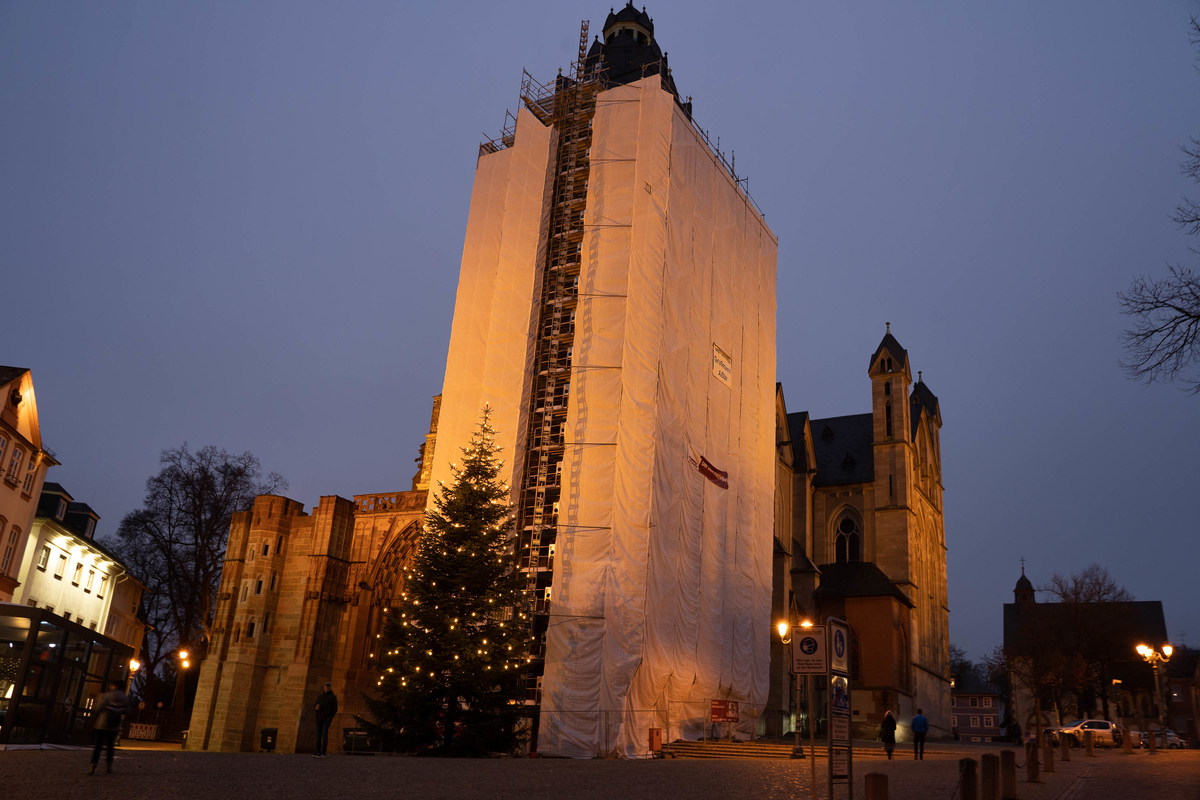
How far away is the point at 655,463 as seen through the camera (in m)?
29.1

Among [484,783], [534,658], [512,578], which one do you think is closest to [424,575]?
[512,578]

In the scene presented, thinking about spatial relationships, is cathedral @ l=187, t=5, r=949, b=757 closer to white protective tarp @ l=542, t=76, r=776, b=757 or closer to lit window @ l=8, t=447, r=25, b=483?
white protective tarp @ l=542, t=76, r=776, b=757

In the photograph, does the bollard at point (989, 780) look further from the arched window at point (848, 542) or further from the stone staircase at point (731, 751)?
the arched window at point (848, 542)

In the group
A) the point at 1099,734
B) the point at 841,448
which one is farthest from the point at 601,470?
the point at 841,448

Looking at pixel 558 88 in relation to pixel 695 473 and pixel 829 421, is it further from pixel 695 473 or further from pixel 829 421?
pixel 829 421

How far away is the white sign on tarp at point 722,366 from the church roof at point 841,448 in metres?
16.4

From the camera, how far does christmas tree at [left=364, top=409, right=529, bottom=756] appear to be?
2178 cm

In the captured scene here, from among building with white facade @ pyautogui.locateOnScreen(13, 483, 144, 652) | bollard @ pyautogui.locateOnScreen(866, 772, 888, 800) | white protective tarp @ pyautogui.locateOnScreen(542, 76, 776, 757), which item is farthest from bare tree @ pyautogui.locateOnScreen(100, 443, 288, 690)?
bollard @ pyautogui.locateOnScreen(866, 772, 888, 800)

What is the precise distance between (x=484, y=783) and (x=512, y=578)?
10376mm

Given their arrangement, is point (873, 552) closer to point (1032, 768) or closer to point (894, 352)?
point (894, 352)

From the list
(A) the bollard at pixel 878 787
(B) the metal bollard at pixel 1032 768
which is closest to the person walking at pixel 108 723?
(A) the bollard at pixel 878 787

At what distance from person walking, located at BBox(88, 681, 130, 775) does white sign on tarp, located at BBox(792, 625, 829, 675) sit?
8803mm

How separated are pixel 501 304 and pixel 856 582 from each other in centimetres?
2309

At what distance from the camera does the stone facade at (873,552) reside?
4316 cm
